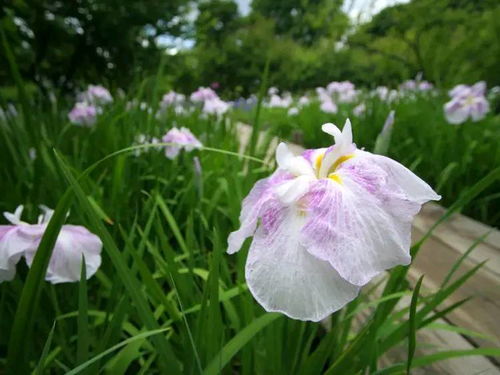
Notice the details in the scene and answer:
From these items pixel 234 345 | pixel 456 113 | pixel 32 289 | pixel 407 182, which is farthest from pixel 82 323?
pixel 456 113

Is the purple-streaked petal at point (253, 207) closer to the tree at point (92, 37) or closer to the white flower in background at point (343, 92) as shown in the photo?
the tree at point (92, 37)

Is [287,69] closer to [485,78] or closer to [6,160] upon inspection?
[485,78]

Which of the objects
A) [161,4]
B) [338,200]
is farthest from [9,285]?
[161,4]

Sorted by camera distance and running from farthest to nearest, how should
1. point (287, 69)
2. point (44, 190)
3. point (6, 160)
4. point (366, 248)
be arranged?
point (287, 69) → point (6, 160) → point (44, 190) → point (366, 248)

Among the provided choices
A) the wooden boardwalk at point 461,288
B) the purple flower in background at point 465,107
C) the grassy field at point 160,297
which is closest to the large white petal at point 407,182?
the grassy field at point 160,297

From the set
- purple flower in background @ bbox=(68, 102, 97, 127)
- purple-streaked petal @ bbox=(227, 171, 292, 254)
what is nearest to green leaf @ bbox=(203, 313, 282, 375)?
purple-streaked petal @ bbox=(227, 171, 292, 254)

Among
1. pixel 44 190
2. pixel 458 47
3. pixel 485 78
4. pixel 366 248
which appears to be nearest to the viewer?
pixel 366 248

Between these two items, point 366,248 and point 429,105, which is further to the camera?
point 429,105

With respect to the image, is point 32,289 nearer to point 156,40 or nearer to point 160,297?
point 160,297
